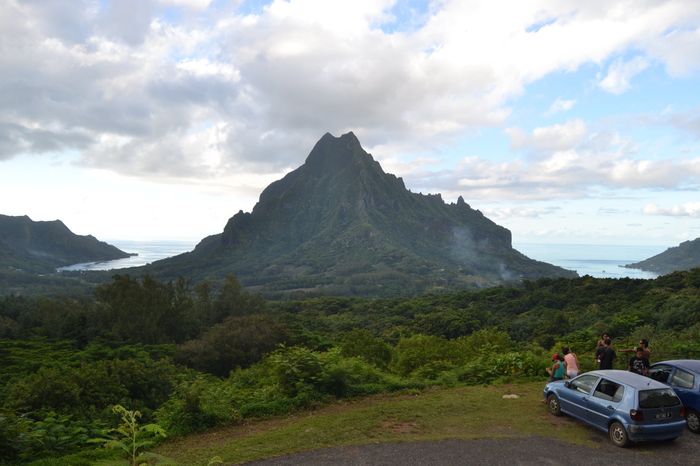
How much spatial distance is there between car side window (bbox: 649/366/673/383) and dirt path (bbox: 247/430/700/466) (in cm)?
180

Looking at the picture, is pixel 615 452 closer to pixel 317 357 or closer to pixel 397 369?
pixel 317 357

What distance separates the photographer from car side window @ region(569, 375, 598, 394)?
11.2 m

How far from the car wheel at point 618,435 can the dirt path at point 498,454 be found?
5.2 inches

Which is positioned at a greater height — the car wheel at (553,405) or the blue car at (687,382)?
the blue car at (687,382)

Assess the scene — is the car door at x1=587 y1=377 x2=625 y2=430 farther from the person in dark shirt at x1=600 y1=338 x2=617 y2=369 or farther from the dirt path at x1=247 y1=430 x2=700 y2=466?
the person in dark shirt at x1=600 y1=338 x2=617 y2=369

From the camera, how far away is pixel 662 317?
36094mm

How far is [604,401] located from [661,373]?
2.76m

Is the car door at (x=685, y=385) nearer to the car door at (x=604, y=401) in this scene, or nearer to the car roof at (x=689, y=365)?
the car roof at (x=689, y=365)

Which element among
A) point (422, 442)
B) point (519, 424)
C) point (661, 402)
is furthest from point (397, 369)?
point (661, 402)

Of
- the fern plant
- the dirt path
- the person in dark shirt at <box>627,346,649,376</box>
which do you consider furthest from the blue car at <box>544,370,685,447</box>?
the fern plant

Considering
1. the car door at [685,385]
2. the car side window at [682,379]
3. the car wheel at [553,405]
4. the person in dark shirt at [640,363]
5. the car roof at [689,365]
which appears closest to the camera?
the car door at [685,385]

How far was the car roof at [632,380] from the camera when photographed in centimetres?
1005

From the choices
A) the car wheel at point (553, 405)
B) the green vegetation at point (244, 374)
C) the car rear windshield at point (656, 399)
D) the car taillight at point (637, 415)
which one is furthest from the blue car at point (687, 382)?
the green vegetation at point (244, 374)

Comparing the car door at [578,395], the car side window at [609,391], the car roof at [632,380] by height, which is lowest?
the car door at [578,395]
